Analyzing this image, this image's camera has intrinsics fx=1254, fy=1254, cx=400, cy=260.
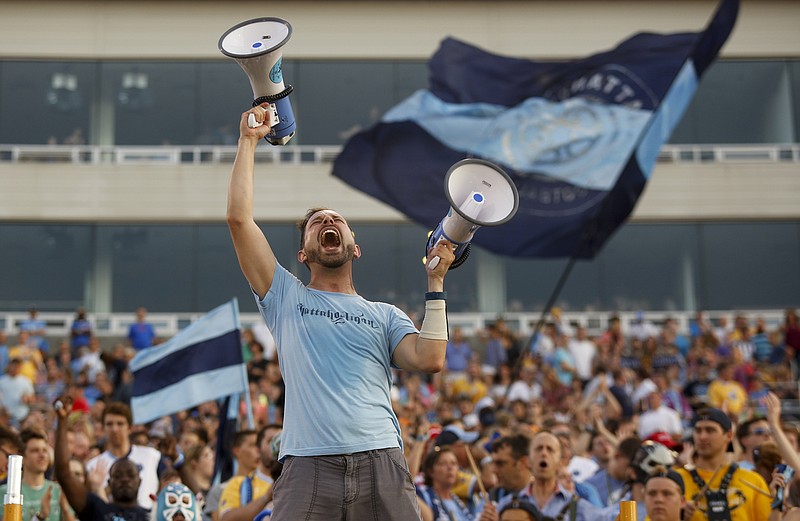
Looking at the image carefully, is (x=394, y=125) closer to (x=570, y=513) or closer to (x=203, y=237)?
(x=570, y=513)

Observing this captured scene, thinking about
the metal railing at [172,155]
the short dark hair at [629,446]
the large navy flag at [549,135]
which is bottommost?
the short dark hair at [629,446]

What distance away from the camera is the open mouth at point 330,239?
5.71m

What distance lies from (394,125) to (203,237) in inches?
576

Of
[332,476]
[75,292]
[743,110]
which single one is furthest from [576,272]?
[332,476]

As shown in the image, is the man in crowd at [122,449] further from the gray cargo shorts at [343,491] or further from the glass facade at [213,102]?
the glass facade at [213,102]

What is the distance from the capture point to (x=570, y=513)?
9008 millimetres

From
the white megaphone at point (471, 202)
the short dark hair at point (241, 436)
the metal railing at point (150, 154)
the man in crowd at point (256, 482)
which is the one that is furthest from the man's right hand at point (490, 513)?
the metal railing at point (150, 154)

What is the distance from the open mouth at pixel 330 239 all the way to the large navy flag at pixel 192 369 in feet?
→ 22.1

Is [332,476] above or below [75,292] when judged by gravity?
below

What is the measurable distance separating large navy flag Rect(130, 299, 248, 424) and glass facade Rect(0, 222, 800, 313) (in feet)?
53.5

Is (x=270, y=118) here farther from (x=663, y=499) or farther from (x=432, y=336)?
(x=663, y=499)

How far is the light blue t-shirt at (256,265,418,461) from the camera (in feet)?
17.7

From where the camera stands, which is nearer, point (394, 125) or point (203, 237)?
point (394, 125)

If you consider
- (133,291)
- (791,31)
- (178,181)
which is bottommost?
(133,291)
